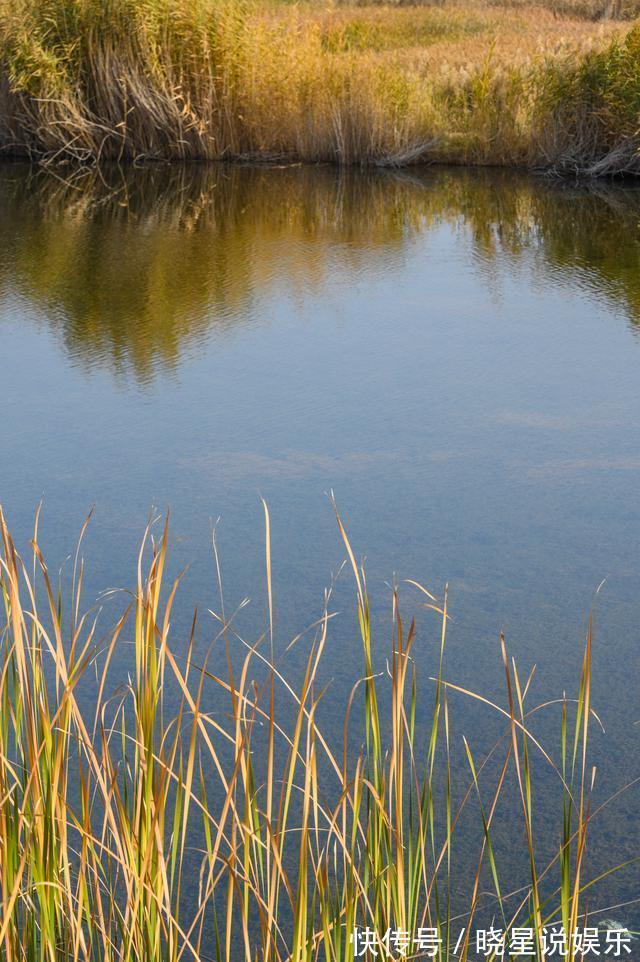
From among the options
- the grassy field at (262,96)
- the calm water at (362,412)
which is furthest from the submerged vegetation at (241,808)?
the grassy field at (262,96)

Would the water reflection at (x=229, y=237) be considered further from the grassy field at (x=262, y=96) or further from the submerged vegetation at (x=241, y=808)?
the submerged vegetation at (x=241, y=808)

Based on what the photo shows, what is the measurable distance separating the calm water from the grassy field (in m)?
0.94

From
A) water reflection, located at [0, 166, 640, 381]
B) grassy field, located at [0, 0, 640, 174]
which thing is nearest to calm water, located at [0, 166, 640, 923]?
water reflection, located at [0, 166, 640, 381]

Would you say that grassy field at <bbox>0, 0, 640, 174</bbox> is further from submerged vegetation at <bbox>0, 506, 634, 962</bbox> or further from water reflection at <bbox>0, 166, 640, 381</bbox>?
submerged vegetation at <bbox>0, 506, 634, 962</bbox>

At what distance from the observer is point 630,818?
1.78 m

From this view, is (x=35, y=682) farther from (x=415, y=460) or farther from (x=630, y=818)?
(x=415, y=460)

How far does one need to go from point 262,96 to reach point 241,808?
637 centimetres

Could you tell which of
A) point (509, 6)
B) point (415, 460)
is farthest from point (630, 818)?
point (509, 6)

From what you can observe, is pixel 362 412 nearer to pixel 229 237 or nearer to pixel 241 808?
pixel 241 808

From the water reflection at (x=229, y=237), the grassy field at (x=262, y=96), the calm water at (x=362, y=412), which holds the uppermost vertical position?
the grassy field at (x=262, y=96)

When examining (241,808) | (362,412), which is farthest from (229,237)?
(241,808)

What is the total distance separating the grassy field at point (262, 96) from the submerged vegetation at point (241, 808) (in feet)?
17.1

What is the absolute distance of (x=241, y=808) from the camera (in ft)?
5.98

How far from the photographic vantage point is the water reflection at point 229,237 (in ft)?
14.7
